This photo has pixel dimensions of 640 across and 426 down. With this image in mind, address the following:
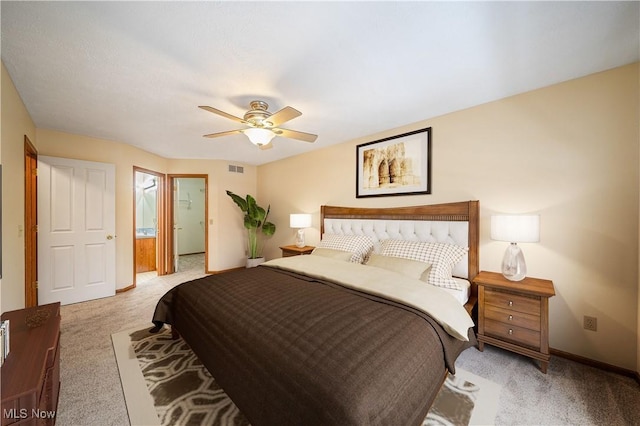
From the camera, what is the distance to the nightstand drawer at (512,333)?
199 cm

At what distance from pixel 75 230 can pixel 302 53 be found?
4041 millimetres

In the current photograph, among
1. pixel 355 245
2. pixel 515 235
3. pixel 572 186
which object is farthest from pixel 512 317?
pixel 355 245

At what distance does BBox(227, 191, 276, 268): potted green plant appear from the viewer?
201 inches

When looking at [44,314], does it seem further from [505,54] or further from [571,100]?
[571,100]

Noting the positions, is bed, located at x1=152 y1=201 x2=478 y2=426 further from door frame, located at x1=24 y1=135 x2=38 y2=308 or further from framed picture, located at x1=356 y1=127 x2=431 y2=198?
door frame, located at x1=24 y1=135 x2=38 y2=308

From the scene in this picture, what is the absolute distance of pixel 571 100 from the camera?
2129mm

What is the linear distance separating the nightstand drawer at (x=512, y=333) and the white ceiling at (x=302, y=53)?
2.12m

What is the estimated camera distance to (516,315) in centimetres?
207

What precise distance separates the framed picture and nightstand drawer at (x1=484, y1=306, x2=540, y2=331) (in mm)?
1393

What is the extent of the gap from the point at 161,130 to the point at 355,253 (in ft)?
10.1

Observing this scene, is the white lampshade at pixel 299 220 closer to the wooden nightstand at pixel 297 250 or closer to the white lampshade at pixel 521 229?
the wooden nightstand at pixel 297 250

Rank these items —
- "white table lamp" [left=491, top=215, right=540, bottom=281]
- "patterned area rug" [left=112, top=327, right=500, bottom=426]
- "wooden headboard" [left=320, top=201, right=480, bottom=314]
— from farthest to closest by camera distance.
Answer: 1. "wooden headboard" [left=320, top=201, right=480, bottom=314]
2. "white table lamp" [left=491, top=215, right=540, bottom=281]
3. "patterned area rug" [left=112, top=327, right=500, bottom=426]
